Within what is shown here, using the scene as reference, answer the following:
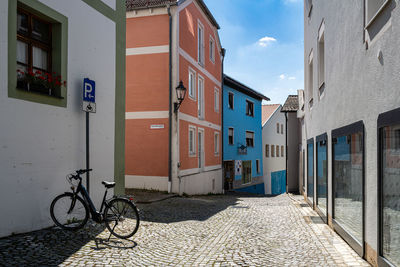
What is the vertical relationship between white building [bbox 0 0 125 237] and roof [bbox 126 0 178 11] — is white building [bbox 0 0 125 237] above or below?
below

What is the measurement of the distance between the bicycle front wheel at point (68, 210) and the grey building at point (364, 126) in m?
4.48

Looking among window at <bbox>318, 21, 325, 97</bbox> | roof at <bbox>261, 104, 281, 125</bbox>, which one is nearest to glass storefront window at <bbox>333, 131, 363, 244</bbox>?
window at <bbox>318, 21, 325, 97</bbox>

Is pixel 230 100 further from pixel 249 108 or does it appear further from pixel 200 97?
pixel 200 97

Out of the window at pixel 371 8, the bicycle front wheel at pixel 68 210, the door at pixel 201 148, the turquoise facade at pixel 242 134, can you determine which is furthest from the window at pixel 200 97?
the window at pixel 371 8

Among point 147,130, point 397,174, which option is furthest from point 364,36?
point 147,130

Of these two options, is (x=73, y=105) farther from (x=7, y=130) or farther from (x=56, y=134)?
(x=7, y=130)

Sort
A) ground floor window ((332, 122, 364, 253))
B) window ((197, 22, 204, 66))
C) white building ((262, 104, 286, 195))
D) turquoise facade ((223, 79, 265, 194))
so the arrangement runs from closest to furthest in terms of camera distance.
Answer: ground floor window ((332, 122, 364, 253)) < window ((197, 22, 204, 66)) < turquoise facade ((223, 79, 265, 194)) < white building ((262, 104, 286, 195))

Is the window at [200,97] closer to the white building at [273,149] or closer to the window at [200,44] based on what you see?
the window at [200,44]

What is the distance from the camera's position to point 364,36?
5020mm

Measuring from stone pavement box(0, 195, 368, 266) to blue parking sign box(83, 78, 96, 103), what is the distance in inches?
100

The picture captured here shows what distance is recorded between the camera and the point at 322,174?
372 inches

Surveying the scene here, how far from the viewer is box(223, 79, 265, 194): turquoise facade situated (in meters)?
24.7

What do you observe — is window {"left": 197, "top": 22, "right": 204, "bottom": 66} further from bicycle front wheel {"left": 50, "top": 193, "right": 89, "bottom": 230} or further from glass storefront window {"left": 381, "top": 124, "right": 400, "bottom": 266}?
glass storefront window {"left": 381, "top": 124, "right": 400, "bottom": 266}

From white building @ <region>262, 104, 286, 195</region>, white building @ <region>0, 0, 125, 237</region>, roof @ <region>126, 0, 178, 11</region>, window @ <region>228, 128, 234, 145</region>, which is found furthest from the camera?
white building @ <region>262, 104, 286, 195</region>
